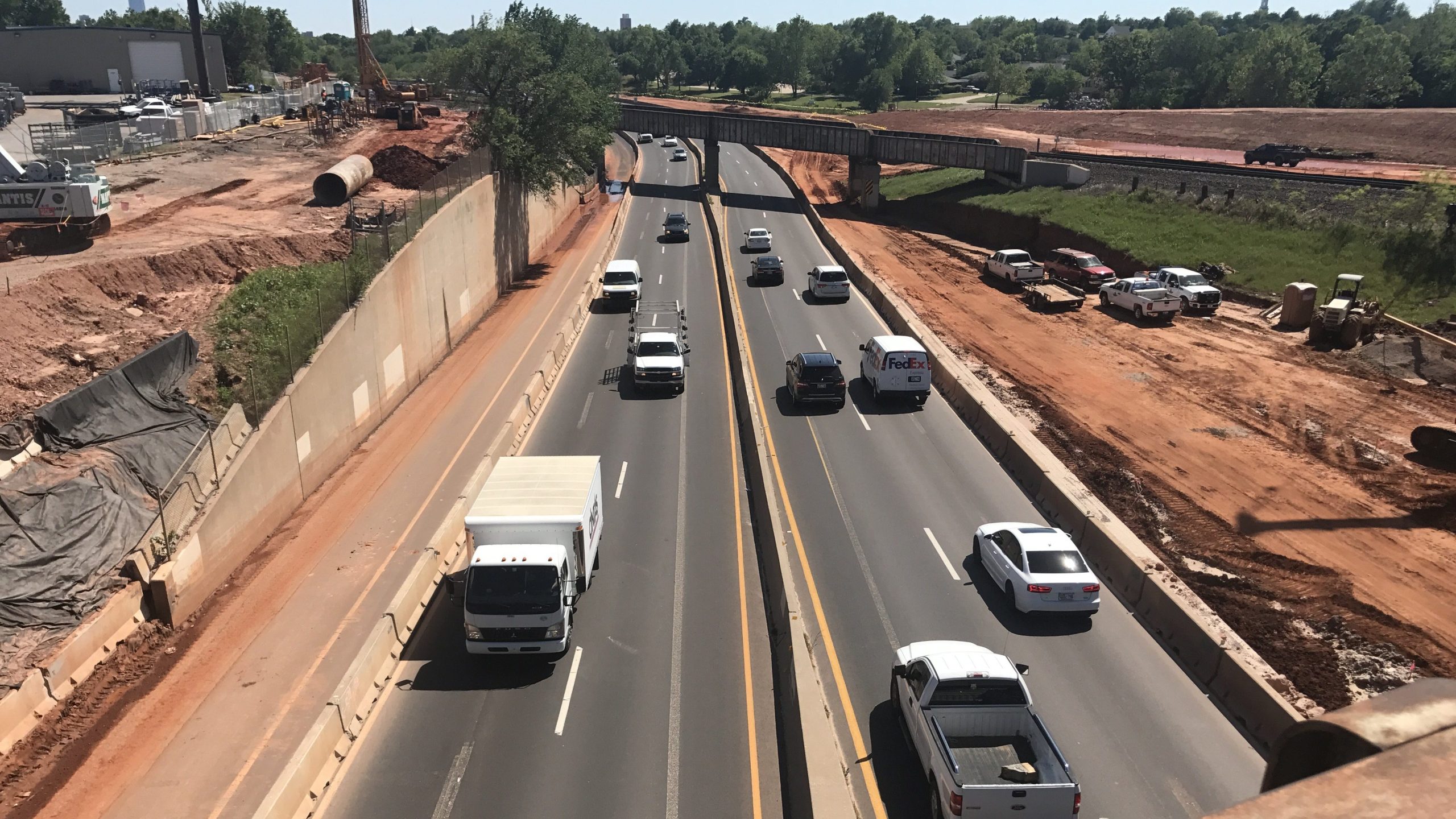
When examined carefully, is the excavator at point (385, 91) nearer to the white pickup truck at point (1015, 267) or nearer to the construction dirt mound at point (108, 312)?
the construction dirt mound at point (108, 312)

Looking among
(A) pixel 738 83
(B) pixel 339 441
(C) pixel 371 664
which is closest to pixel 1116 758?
(C) pixel 371 664

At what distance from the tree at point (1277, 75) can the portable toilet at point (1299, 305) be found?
89158mm

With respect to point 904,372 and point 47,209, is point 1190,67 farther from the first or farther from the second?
point 47,209

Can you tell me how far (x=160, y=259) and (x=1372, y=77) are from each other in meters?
125

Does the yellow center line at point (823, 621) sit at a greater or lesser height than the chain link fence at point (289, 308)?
lesser

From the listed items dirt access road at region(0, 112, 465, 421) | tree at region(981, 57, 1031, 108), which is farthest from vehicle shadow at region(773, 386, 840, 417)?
tree at region(981, 57, 1031, 108)

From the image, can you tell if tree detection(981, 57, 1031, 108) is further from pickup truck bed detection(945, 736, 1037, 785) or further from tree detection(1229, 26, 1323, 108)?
pickup truck bed detection(945, 736, 1037, 785)

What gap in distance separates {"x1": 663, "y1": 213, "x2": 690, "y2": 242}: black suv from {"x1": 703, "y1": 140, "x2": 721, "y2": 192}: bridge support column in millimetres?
19689

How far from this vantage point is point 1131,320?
44.8m

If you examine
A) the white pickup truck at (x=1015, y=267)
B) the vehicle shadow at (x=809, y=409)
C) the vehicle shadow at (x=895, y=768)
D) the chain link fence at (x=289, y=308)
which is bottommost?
the vehicle shadow at (x=895, y=768)

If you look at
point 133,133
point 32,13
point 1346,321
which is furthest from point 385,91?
point 32,13

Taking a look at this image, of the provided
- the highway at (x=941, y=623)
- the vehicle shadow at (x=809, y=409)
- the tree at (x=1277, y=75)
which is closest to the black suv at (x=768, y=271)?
the highway at (x=941, y=623)

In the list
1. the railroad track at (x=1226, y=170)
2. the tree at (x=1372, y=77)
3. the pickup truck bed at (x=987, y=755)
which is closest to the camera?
the pickup truck bed at (x=987, y=755)

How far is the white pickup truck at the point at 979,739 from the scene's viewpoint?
522 inches
